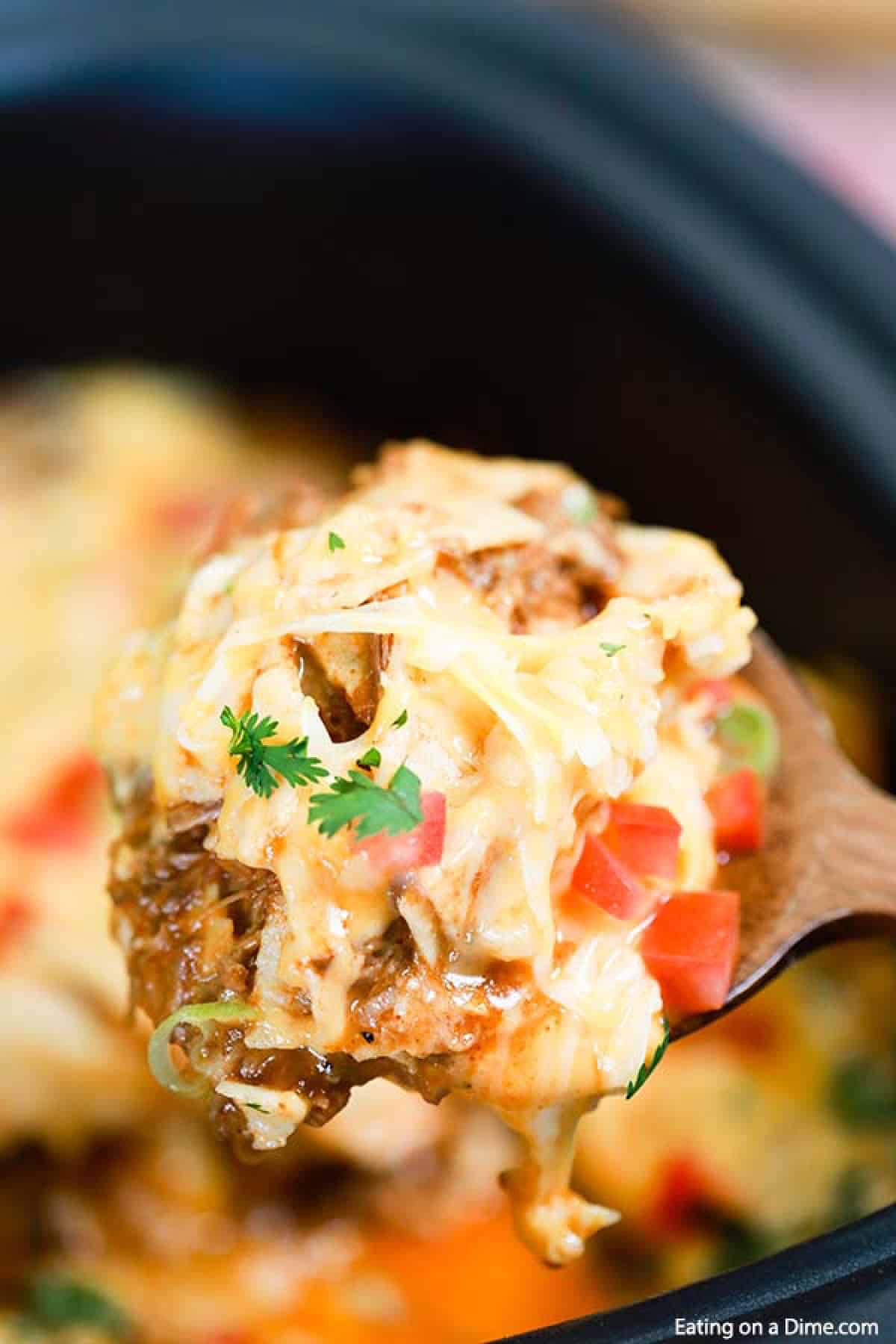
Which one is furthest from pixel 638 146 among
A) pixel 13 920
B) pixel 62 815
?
pixel 13 920

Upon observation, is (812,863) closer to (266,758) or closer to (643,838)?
(643,838)

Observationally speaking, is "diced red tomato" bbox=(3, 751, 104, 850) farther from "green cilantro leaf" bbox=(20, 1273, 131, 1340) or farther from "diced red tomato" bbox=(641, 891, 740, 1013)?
"diced red tomato" bbox=(641, 891, 740, 1013)

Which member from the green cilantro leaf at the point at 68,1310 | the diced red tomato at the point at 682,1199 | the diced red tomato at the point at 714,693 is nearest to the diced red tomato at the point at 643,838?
the diced red tomato at the point at 714,693

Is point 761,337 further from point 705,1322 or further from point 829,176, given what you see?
point 705,1322

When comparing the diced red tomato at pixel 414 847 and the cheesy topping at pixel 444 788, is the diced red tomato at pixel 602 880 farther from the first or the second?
the diced red tomato at pixel 414 847

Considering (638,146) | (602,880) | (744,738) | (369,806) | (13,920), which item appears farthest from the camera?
(638,146)
